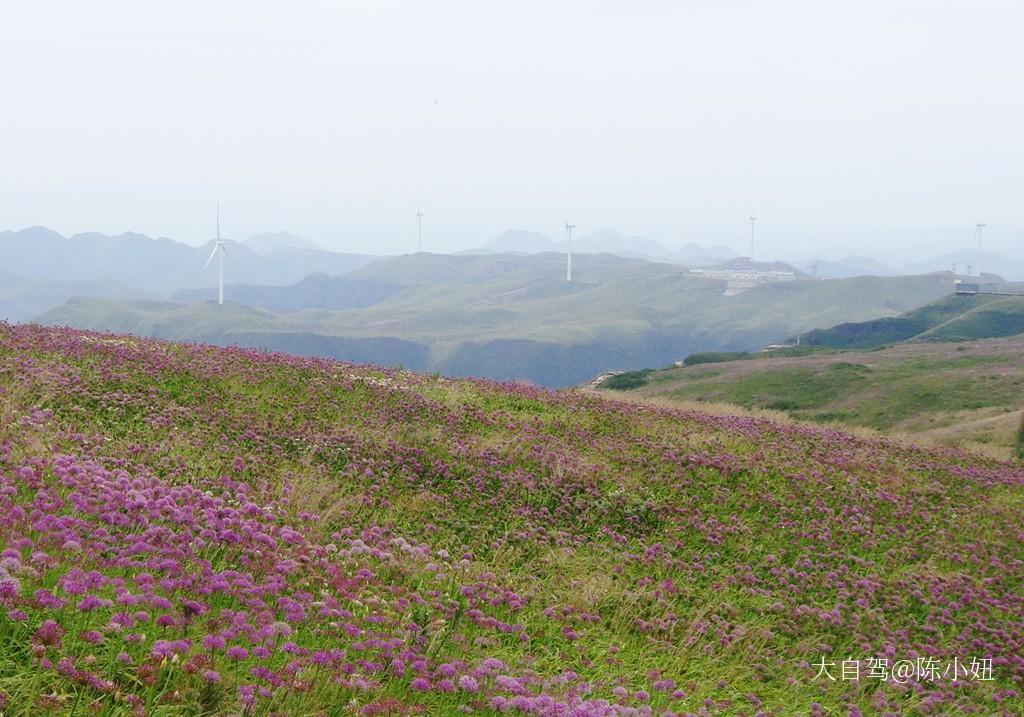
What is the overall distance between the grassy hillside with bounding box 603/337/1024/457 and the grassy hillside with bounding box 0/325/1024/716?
55.3ft

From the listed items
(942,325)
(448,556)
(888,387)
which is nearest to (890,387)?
(888,387)

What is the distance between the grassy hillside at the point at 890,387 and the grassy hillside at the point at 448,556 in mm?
16858

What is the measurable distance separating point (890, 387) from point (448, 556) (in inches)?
2033

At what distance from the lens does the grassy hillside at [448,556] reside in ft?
19.3

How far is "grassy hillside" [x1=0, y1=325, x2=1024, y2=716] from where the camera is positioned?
587 centimetres

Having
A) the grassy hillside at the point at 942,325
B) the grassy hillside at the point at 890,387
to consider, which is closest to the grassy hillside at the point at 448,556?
the grassy hillside at the point at 890,387

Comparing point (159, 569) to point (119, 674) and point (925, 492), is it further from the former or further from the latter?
point (925, 492)

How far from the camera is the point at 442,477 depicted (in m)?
13.5

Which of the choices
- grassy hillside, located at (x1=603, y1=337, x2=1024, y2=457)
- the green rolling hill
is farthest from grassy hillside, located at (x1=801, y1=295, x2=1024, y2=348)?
grassy hillside, located at (x1=603, y1=337, x2=1024, y2=457)

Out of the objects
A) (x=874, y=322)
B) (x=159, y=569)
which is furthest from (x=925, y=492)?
(x=874, y=322)

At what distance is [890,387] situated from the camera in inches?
2158

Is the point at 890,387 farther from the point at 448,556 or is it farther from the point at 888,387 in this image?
the point at 448,556

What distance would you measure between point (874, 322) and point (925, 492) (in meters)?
132

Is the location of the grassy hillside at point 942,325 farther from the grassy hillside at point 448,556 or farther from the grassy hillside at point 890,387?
the grassy hillside at point 448,556
